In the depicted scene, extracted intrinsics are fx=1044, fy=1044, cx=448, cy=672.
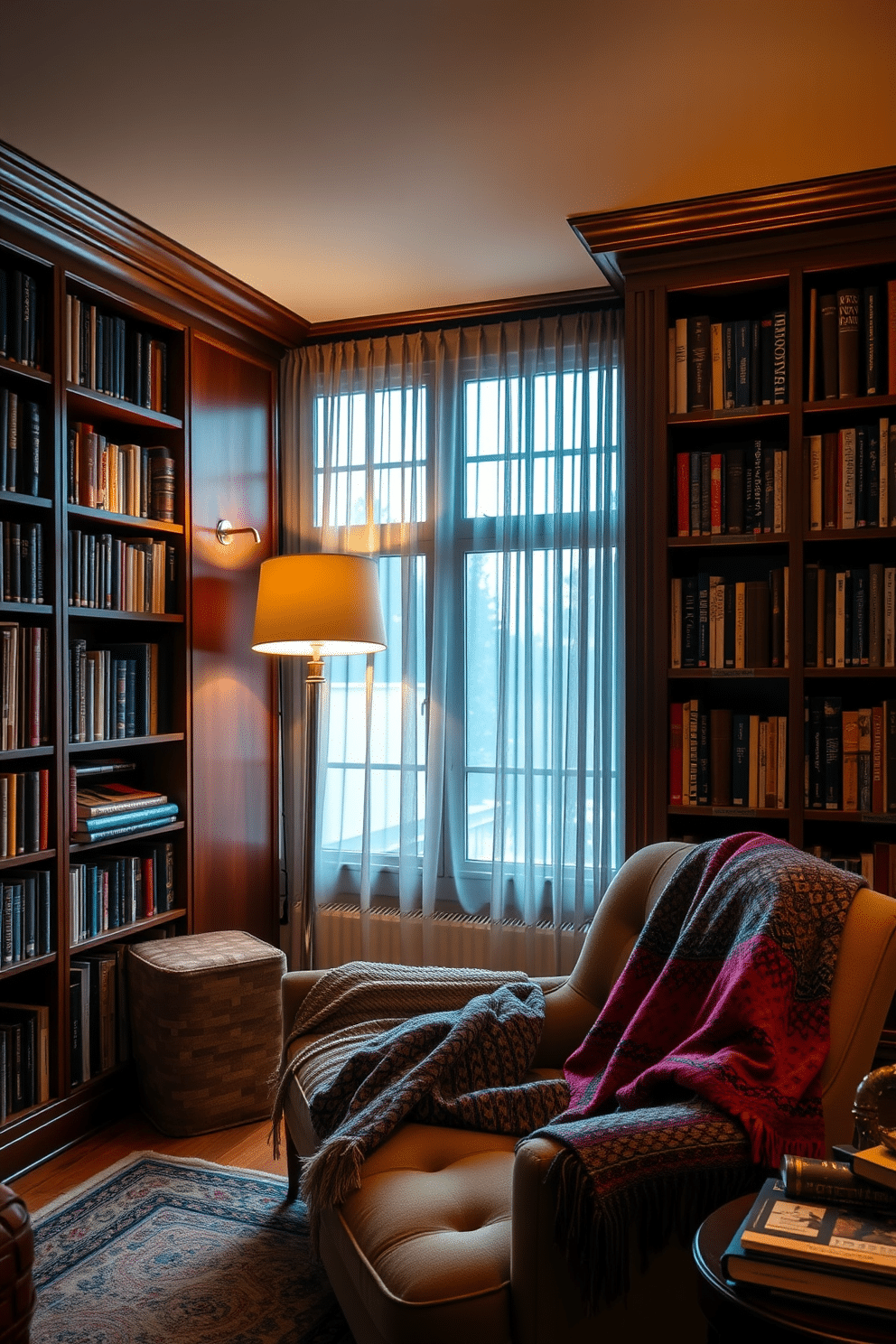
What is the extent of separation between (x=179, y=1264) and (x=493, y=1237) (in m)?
1.08

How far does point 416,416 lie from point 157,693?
132 cm

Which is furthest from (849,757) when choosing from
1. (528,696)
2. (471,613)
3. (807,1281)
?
(807,1281)

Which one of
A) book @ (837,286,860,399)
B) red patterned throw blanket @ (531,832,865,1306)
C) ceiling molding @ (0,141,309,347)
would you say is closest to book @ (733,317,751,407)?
book @ (837,286,860,399)

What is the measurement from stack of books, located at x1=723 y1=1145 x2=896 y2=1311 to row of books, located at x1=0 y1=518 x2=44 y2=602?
7.46ft

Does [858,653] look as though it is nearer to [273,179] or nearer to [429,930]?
[429,930]

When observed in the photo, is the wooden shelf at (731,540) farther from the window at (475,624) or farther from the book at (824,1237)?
the book at (824,1237)

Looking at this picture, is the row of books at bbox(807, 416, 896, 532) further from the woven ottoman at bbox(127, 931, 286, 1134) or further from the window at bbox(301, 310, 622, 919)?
the woven ottoman at bbox(127, 931, 286, 1134)

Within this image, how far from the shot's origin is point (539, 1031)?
223cm

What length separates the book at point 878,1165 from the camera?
4.25ft

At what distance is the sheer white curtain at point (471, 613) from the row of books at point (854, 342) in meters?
0.77

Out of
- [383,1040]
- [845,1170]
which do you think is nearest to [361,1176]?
[383,1040]

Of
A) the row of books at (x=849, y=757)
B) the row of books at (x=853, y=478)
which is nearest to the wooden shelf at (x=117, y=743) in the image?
the row of books at (x=849, y=757)

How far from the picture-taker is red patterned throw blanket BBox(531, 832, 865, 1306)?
1.51 metres

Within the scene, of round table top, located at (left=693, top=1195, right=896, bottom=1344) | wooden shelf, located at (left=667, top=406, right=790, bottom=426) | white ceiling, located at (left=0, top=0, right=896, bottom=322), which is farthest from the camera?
wooden shelf, located at (left=667, top=406, right=790, bottom=426)
